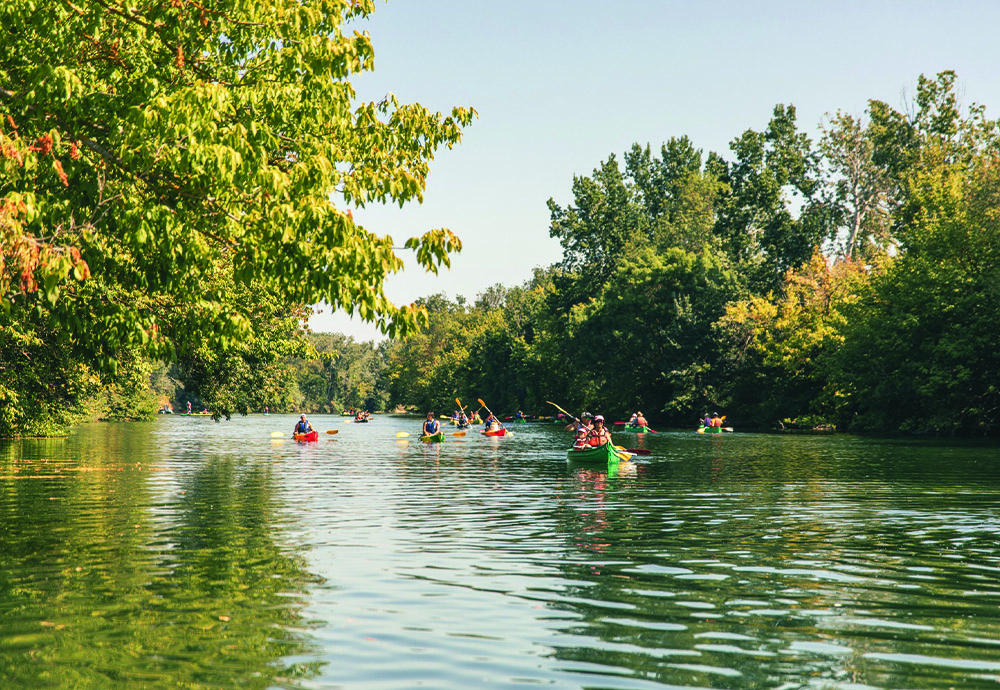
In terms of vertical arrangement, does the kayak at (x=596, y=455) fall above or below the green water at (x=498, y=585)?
above

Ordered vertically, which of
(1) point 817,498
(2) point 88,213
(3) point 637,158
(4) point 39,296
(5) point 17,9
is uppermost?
(3) point 637,158

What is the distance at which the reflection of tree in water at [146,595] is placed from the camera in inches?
359

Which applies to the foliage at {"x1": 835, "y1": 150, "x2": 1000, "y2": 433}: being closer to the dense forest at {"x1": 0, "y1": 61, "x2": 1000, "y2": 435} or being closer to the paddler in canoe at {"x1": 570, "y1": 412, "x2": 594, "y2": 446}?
the dense forest at {"x1": 0, "y1": 61, "x2": 1000, "y2": 435}

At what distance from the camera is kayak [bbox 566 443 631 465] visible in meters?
37.8

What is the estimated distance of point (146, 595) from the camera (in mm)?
12539

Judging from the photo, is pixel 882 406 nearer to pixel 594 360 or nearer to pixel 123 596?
pixel 594 360

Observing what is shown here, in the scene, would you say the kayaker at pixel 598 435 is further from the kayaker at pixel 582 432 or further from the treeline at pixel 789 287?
the treeline at pixel 789 287

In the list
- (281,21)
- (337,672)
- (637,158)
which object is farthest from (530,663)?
(637,158)

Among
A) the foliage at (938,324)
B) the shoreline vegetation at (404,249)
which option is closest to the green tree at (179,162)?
the shoreline vegetation at (404,249)

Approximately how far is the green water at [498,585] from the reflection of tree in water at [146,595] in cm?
4

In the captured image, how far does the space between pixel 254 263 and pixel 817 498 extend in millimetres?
18578

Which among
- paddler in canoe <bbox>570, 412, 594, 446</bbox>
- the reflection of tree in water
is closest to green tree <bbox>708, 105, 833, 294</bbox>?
paddler in canoe <bbox>570, 412, 594, 446</bbox>

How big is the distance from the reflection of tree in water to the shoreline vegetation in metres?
3.29

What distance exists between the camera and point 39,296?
42.1 feet
